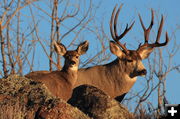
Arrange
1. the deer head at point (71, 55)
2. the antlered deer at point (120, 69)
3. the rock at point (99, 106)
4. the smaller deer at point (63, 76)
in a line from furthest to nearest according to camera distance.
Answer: the antlered deer at point (120, 69), the deer head at point (71, 55), the smaller deer at point (63, 76), the rock at point (99, 106)

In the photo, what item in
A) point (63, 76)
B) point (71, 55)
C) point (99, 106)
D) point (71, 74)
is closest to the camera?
point (99, 106)

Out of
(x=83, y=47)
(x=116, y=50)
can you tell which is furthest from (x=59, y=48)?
(x=116, y=50)

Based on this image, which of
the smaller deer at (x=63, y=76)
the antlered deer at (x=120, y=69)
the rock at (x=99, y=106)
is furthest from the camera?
the antlered deer at (x=120, y=69)

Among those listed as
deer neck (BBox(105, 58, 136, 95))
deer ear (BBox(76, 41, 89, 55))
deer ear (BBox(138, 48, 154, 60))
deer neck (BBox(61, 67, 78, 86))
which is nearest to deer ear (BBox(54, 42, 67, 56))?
deer ear (BBox(76, 41, 89, 55))

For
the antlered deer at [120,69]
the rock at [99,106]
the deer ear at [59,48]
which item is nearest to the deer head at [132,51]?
the antlered deer at [120,69]

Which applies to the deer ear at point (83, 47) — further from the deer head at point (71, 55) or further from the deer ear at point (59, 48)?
the deer ear at point (59, 48)

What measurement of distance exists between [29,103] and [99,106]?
4.09 ft

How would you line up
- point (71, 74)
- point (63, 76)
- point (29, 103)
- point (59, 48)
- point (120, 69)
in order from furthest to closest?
point (120, 69), point (59, 48), point (71, 74), point (63, 76), point (29, 103)

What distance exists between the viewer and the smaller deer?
11414mm

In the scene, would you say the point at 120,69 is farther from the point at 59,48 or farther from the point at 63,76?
the point at 63,76

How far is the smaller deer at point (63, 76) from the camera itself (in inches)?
449

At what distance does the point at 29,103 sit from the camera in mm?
7250

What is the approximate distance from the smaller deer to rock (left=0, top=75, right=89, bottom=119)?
10.1 ft

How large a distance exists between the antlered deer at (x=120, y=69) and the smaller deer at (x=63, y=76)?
0.98 meters
